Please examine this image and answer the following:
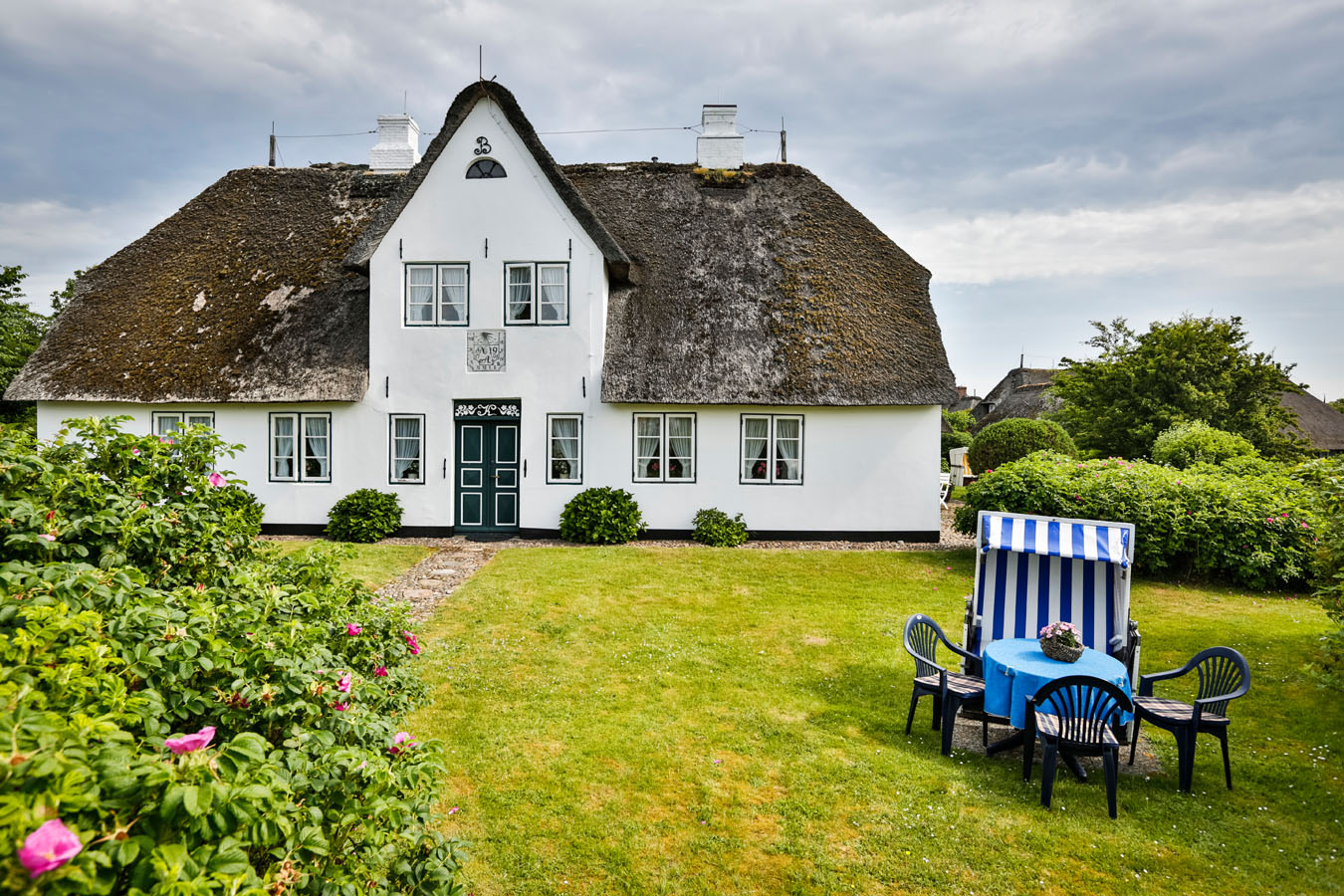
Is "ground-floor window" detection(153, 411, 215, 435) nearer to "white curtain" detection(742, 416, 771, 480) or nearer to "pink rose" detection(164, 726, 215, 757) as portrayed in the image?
"white curtain" detection(742, 416, 771, 480)

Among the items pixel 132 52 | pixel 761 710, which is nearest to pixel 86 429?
pixel 761 710

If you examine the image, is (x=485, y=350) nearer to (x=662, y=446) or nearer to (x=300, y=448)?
(x=662, y=446)

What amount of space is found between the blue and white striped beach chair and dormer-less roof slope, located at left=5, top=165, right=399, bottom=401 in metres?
12.9

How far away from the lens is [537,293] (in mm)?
15008

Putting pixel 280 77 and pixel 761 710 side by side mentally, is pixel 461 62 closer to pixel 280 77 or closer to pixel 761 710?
pixel 280 77

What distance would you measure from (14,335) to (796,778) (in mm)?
29174

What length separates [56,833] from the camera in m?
1.39

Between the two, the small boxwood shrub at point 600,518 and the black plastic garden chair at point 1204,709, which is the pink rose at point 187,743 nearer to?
the black plastic garden chair at point 1204,709

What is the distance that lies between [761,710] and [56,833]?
18.9ft

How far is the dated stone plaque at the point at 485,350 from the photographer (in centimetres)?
1502

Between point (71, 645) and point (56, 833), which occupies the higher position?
point (71, 645)

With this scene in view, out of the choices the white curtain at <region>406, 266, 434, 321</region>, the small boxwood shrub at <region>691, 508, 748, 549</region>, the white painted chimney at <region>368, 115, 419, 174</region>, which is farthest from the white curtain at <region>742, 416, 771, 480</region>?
the white painted chimney at <region>368, 115, 419, 174</region>

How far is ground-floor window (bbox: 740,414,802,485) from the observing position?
15.3m

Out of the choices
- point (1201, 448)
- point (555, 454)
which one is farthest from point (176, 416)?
point (1201, 448)
